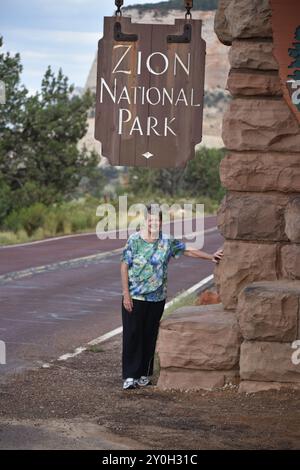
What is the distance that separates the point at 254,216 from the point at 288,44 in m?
1.80

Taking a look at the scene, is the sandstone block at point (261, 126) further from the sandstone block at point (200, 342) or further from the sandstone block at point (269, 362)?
the sandstone block at point (269, 362)

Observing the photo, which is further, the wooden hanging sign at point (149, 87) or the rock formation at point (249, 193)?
the wooden hanging sign at point (149, 87)

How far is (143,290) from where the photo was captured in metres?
10.8

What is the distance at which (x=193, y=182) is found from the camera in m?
79.4

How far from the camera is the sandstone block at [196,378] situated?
402 inches

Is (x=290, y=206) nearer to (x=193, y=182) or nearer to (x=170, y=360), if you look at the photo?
(x=170, y=360)

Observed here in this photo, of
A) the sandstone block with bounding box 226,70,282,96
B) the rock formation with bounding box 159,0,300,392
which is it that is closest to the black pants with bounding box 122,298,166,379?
the rock formation with bounding box 159,0,300,392

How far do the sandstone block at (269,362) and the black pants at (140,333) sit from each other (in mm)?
1298

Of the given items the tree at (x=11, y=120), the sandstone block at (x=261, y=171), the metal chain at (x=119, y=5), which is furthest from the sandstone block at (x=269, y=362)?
the tree at (x=11, y=120)

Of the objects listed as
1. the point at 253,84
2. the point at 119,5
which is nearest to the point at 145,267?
the point at 253,84

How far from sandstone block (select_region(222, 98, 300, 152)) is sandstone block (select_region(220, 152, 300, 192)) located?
0.07 metres

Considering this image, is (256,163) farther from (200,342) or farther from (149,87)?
(200,342)
